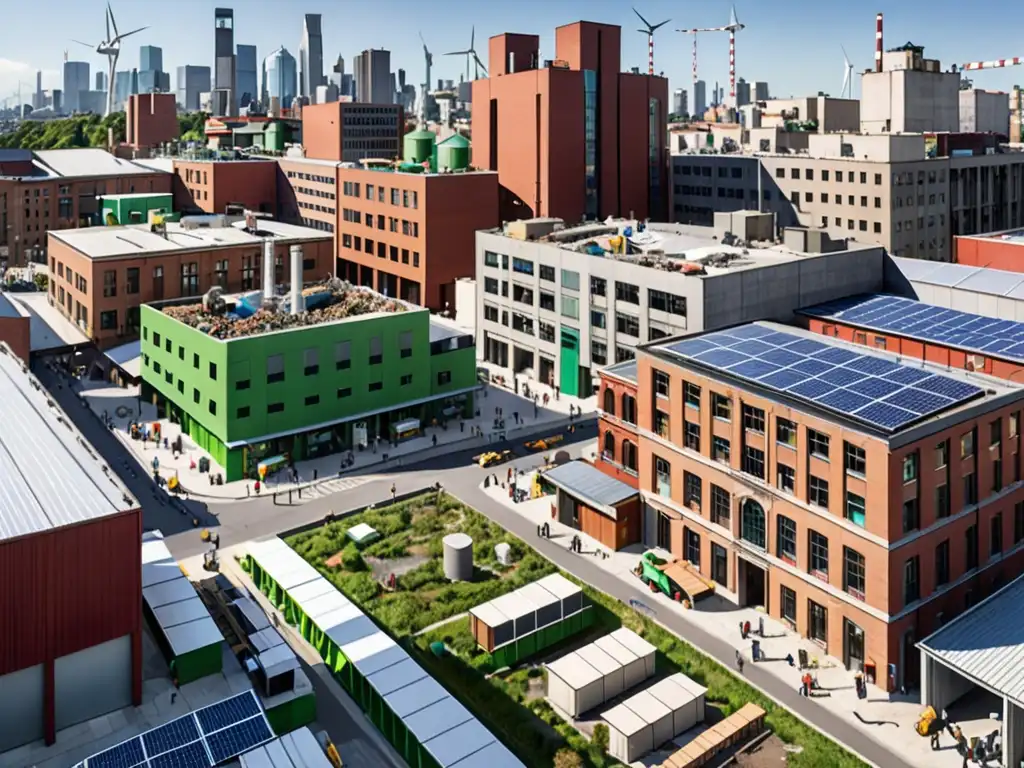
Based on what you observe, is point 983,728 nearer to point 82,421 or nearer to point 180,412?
point 180,412

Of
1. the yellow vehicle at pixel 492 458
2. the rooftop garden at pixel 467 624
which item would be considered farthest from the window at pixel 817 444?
the yellow vehicle at pixel 492 458

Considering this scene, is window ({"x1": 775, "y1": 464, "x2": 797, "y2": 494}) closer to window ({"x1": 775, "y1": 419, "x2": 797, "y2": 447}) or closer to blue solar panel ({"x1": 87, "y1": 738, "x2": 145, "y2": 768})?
window ({"x1": 775, "y1": 419, "x2": 797, "y2": 447})

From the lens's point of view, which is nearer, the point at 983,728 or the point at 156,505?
the point at 983,728

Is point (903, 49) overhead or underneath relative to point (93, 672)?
overhead

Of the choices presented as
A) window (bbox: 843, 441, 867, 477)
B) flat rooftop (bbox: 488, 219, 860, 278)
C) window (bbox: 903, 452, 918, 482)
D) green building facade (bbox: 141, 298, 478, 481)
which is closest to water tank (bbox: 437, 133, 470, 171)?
flat rooftop (bbox: 488, 219, 860, 278)

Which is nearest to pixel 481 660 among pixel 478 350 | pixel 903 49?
pixel 478 350

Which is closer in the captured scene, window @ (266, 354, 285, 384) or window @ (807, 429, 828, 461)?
window @ (807, 429, 828, 461)

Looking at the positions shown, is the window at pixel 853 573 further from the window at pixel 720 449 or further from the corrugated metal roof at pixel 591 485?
the corrugated metal roof at pixel 591 485
